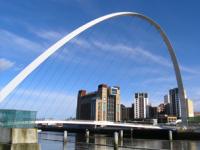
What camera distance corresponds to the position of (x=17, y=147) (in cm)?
1268

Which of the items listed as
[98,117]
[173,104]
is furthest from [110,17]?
[173,104]

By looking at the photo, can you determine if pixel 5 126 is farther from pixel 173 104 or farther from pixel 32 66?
pixel 173 104

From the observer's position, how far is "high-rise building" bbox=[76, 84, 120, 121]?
14075cm

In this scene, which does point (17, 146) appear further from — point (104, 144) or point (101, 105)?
point (101, 105)

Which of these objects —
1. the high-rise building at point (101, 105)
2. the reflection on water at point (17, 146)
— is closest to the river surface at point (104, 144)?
the reflection on water at point (17, 146)

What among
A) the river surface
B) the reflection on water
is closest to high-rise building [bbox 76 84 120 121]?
the river surface

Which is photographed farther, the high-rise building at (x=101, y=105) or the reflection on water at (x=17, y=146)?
the high-rise building at (x=101, y=105)

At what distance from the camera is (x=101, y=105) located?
142625mm

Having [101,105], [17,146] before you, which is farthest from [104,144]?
[101,105]

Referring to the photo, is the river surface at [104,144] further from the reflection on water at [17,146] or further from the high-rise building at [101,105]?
the high-rise building at [101,105]

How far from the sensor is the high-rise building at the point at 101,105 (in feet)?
462

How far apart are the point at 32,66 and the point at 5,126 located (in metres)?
13.9

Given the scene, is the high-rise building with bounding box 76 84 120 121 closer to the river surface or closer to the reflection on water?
the river surface

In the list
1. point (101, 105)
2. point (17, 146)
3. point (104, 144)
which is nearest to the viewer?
point (17, 146)
